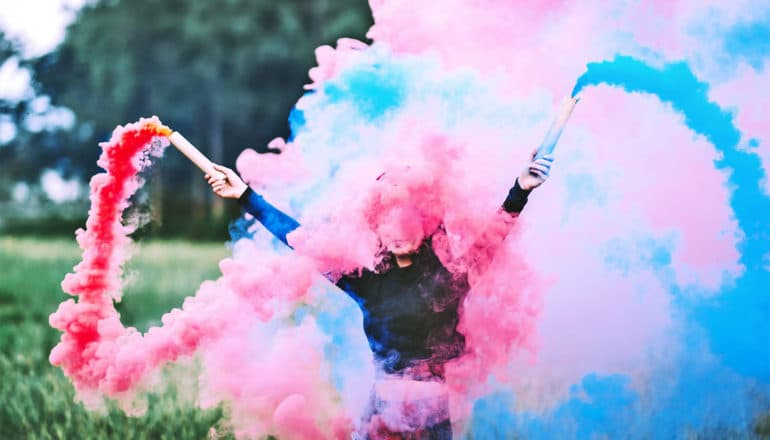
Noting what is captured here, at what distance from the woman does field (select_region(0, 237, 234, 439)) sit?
1080 millimetres

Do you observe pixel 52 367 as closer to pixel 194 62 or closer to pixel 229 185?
pixel 229 185

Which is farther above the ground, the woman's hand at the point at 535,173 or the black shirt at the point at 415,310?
the woman's hand at the point at 535,173

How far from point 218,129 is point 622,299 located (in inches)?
915

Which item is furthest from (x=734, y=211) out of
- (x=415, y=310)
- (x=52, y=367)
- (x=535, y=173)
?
(x=52, y=367)

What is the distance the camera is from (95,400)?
3801mm

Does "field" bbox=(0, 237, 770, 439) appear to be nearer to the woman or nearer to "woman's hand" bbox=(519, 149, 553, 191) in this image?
the woman

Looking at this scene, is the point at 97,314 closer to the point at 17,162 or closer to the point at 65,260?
the point at 65,260

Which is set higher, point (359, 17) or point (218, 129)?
point (359, 17)

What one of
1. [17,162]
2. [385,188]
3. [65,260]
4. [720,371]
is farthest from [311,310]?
[17,162]

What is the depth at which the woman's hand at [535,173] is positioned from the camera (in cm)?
325

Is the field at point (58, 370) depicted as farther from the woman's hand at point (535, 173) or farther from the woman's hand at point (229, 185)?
the woman's hand at point (535, 173)

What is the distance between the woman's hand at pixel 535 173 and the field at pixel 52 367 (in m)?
1.64

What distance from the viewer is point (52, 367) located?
6.28 m

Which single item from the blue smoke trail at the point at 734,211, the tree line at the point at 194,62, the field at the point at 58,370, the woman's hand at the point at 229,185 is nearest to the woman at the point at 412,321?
the woman's hand at the point at 229,185
